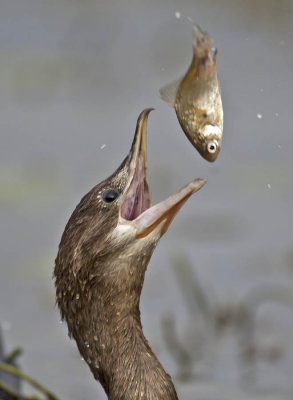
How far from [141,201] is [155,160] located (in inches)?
215

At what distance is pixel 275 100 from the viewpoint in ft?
Result: 50.7

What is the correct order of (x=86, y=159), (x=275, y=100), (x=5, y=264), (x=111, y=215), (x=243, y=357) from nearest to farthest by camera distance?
(x=111, y=215), (x=243, y=357), (x=5, y=264), (x=86, y=159), (x=275, y=100)

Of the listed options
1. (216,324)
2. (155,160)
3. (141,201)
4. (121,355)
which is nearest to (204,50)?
(141,201)

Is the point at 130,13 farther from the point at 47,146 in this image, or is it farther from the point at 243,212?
the point at 243,212

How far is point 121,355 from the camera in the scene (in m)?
8.49

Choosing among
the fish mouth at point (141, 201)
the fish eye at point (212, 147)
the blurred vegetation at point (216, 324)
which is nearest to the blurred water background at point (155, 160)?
the blurred vegetation at point (216, 324)

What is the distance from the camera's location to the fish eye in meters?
7.92

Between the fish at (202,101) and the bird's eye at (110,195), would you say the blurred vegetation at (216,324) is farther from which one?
the fish at (202,101)

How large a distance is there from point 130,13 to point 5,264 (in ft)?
17.3

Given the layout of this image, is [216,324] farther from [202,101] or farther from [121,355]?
[202,101]

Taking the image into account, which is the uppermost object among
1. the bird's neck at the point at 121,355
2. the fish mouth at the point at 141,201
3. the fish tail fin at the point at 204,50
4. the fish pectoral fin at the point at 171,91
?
the fish tail fin at the point at 204,50

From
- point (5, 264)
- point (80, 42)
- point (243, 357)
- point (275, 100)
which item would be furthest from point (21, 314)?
point (80, 42)

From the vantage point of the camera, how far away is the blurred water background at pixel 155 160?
471 inches

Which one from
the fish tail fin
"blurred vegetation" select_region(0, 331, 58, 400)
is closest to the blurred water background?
"blurred vegetation" select_region(0, 331, 58, 400)
